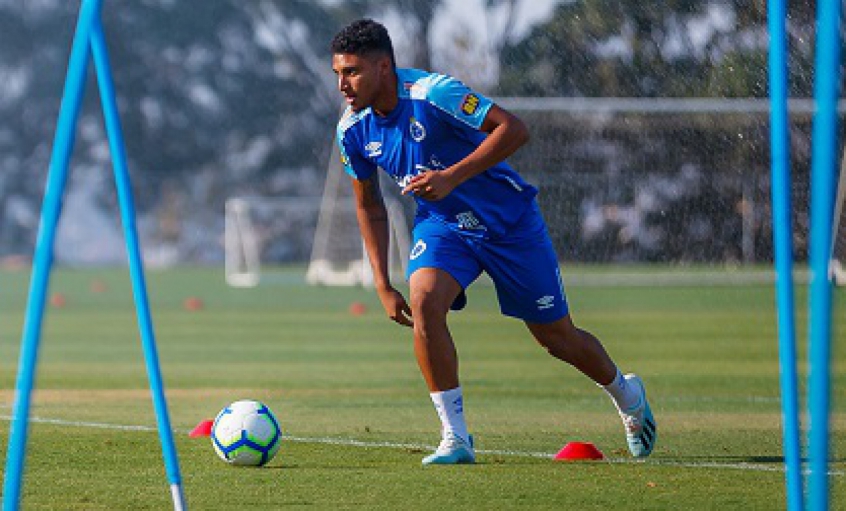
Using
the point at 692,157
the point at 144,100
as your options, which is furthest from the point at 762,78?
the point at 144,100

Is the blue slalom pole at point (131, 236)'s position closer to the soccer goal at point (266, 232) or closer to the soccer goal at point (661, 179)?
the soccer goal at point (661, 179)

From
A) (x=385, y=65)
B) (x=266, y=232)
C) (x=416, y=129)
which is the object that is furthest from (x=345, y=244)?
(x=385, y=65)

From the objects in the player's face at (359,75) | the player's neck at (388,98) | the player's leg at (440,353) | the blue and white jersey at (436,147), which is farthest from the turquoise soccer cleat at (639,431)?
the player's face at (359,75)

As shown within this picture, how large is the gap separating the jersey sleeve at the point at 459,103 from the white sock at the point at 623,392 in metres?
1.42

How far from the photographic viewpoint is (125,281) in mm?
34438

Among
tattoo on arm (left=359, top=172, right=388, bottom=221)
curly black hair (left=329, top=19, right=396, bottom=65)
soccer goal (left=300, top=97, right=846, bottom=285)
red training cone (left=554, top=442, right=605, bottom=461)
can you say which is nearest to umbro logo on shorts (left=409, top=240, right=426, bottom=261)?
tattoo on arm (left=359, top=172, right=388, bottom=221)

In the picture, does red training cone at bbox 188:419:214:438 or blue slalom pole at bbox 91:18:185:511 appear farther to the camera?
red training cone at bbox 188:419:214:438

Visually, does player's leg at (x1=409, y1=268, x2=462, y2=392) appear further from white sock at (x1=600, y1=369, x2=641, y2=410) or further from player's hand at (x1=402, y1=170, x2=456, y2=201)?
white sock at (x1=600, y1=369, x2=641, y2=410)

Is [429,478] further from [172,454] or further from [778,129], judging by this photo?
[778,129]

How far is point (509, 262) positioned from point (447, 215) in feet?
1.10

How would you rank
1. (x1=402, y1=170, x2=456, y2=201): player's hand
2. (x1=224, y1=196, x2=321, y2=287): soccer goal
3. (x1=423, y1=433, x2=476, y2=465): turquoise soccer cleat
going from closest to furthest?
1. (x1=402, y1=170, x2=456, y2=201): player's hand
2. (x1=423, y1=433, x2=476, y2=465): turquoise soccer cleat
3. (x1=224, y1=196, x2=321, y2=287): soccer goal

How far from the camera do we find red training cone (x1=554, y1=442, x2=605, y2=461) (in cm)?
750

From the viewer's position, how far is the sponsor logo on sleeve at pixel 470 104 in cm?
722

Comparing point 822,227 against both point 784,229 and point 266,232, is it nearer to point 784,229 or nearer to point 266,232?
point 784,229
